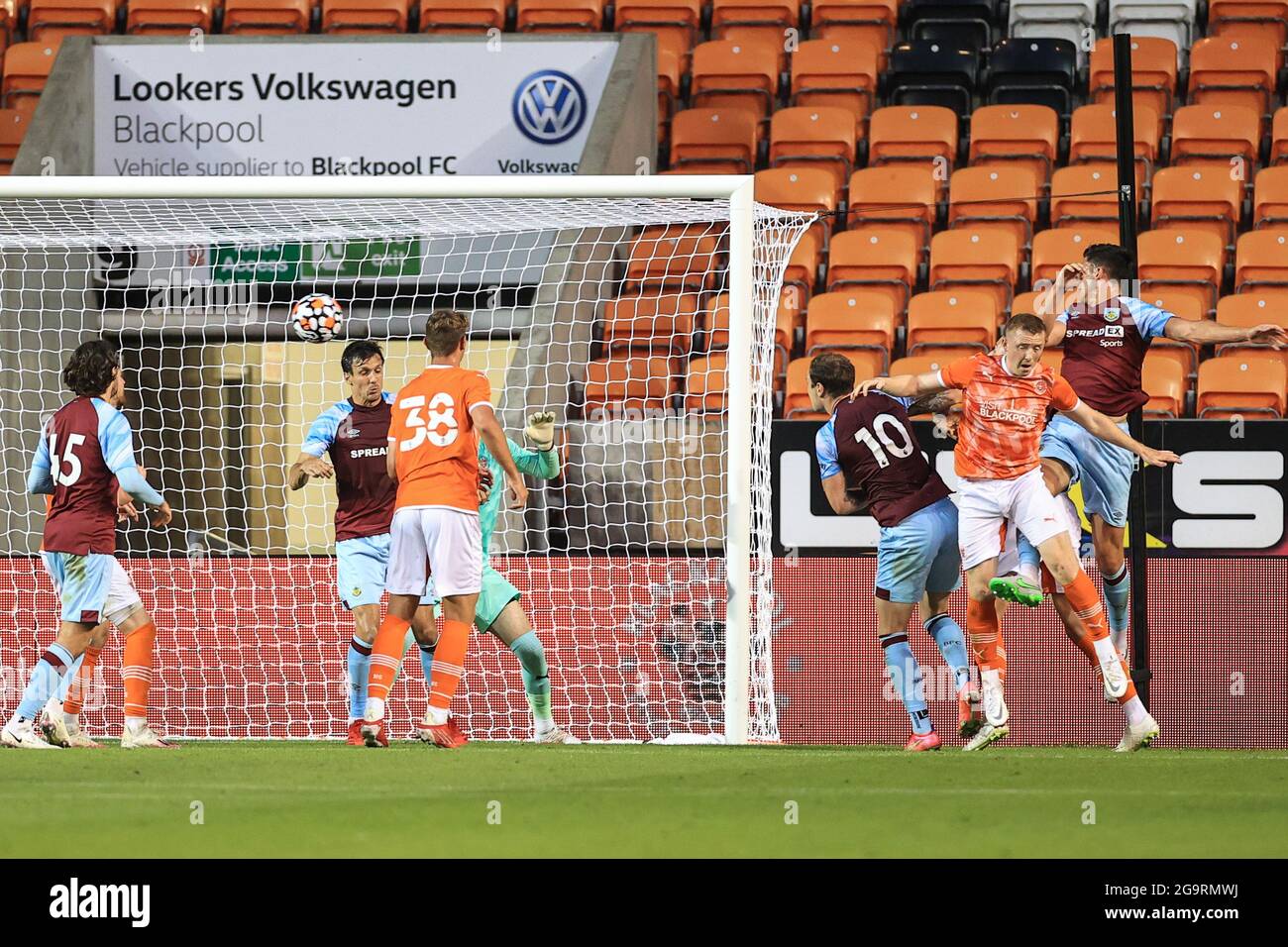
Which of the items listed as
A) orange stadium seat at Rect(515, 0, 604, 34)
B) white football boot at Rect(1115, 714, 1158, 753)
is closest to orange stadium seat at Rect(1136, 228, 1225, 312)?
orange stadium seat at Rect(515, 0, 604, 34)

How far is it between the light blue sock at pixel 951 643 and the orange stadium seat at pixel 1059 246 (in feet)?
14.3

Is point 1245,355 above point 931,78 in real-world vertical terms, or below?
below

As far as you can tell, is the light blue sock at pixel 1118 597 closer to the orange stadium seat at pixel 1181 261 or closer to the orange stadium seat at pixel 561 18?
the orange stadium seat at pixel 1181 261

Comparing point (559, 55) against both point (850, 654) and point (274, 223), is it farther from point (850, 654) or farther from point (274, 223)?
point (850, 654)

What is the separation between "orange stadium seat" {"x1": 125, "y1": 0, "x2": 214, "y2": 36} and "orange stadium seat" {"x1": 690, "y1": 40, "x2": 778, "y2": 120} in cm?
381

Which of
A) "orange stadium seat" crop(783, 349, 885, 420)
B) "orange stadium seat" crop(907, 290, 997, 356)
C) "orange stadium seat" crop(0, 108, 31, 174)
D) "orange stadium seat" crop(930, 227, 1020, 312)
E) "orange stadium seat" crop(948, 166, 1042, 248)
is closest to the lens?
"orange stadium seat" crop(783, 349, 885, 420)

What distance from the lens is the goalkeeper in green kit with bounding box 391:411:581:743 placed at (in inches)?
310

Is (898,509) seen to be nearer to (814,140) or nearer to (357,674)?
(357,674)

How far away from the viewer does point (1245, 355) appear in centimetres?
1064

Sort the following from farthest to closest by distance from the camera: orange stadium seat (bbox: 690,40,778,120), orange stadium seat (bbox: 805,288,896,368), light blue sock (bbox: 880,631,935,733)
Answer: orange stadium seat (bbox: 690,40,778,120), orange stadium seat (bbox: 805,288,896,368), light blue sock (bbox: 880,631,935,733)

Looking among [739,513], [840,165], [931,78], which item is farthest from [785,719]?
[931,78]

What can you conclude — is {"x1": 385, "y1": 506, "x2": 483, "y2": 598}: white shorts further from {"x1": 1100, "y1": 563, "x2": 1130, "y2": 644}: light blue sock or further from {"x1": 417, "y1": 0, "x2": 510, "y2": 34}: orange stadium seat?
{"x1": 417, "y1": 0, "x2": 510, "y2": 34}: orange stadium seat

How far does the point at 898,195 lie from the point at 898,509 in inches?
216
